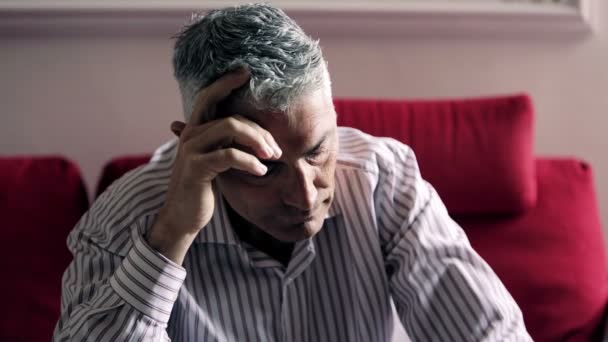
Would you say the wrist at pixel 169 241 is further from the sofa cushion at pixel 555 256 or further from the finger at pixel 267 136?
the sofa cushion at pixel 555 256

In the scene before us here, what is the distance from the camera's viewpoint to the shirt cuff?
1.08 m

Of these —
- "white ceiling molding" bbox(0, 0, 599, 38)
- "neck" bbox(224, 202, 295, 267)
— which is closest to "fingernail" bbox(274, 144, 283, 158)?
"neck" bbox(224, 202, 295, 267)

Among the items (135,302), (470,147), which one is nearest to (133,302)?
(135,302)

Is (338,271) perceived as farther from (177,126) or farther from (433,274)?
(177,126)

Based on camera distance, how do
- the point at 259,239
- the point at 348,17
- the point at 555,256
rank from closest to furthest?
the point at 259,239, the point at 555,256, the point at 348,17

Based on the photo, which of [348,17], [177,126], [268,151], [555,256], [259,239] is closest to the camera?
[268,151]

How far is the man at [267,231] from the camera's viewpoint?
3.39ft

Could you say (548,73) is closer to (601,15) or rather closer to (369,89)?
(601,15)

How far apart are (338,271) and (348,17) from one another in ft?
2.62

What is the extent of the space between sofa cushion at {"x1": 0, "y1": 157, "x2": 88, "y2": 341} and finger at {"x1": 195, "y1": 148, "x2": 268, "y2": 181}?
72 centimetres

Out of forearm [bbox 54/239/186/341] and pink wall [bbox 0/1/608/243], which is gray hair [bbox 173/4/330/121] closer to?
forearm [bbox 54/239/186/341]

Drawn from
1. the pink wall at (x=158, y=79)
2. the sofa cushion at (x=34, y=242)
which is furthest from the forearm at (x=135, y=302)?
the pink wall at (x=158, y=79)

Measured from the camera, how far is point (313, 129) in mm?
1057

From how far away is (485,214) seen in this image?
1.65 meters
